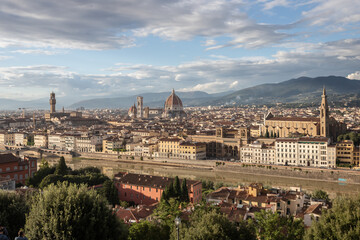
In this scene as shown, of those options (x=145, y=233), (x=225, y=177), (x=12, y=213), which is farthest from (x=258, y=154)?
(x=12, y=213)

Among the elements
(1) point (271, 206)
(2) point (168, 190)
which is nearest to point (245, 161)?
(2) point (168, 190)

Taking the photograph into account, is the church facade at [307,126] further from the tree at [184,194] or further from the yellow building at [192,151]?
the tree at [184,194]

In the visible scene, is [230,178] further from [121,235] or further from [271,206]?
[121,235]

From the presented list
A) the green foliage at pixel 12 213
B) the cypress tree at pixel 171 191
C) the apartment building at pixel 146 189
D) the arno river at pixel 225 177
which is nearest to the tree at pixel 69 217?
the green foliage at pixel 12 213

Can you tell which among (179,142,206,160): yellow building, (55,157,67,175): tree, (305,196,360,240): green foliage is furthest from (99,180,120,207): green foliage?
(179,142,206,160): yellow building

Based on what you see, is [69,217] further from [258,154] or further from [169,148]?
[169,148]
